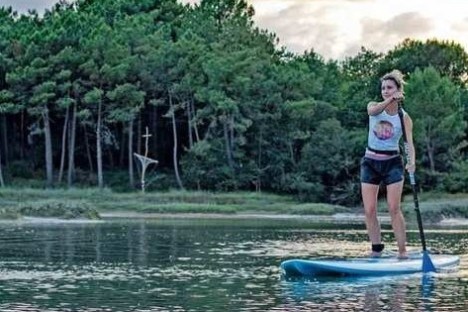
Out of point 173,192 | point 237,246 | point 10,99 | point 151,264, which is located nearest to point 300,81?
point 173,192

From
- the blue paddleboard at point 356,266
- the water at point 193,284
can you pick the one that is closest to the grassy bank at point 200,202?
the water at point 193,284

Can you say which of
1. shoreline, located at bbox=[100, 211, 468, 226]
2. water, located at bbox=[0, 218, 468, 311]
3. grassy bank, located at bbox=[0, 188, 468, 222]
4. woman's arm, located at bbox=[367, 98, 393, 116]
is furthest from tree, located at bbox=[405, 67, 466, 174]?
woman's arm, located at bbox=[367, 98, 393, 116]

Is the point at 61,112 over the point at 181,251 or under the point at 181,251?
over

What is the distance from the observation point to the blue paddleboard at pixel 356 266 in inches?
492

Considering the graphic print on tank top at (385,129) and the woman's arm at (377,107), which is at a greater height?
the woman's arm at (377,107)

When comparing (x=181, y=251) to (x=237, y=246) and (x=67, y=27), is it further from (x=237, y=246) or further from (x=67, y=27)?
(x=67, y=27)

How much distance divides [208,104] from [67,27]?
384 inches

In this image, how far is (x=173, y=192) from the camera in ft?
194

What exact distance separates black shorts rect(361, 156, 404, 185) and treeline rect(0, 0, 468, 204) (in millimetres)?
46820

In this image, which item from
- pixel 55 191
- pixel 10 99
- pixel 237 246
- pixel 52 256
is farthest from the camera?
pixel 10 99

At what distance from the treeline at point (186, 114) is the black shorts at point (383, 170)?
46820 mm

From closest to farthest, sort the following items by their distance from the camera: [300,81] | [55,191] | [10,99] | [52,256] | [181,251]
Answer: [52,256] → [181,251] → [55,191] → [10,99] → [300,81]

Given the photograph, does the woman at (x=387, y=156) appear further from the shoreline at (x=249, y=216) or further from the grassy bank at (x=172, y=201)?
the grassy bank at (x=172, y=201)

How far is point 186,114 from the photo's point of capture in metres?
67.7
